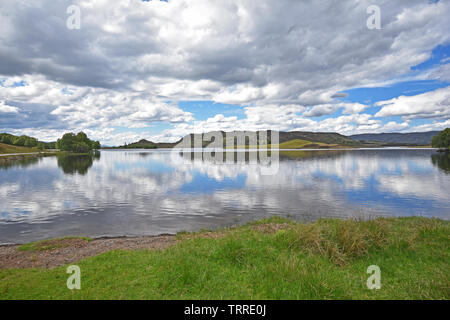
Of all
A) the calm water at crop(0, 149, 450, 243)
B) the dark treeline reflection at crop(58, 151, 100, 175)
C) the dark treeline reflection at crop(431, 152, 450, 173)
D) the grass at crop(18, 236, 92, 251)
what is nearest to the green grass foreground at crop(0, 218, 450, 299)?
the grass at crop(18, 236, 92, 251)

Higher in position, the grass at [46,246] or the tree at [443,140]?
the tree at [443,140]

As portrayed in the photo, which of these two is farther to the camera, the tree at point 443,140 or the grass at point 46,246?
the tree at point 443,140

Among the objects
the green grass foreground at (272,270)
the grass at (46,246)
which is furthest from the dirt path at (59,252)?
the green grass foreground at (272,270)

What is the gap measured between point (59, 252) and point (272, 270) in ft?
38.0

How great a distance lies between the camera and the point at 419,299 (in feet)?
22.4

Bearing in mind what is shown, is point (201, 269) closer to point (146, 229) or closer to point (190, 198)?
point (146, 229)

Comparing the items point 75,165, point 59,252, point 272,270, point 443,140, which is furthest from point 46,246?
point 443,140

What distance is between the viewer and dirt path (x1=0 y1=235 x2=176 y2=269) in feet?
34.5

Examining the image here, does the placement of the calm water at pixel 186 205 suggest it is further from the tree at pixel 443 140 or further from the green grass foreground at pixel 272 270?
the tree at pixel 443 140

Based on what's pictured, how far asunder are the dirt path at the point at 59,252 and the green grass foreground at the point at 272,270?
4.41ft

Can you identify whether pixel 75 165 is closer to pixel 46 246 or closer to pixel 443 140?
pixel 46 246

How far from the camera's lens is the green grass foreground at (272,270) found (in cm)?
702

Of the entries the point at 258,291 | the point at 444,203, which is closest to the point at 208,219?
the point at 258,291
